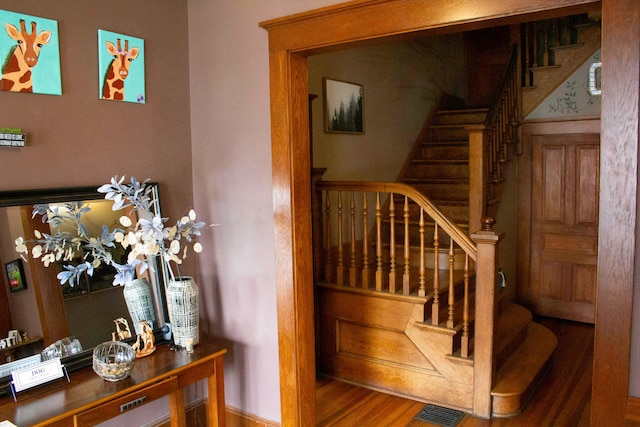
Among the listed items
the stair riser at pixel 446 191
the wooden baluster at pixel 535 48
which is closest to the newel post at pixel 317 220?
the stair riser at pixel 446 191

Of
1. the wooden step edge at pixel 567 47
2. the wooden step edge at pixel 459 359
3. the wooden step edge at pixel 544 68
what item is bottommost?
the wooden step edge at pixel 459 359

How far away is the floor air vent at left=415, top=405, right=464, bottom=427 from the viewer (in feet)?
10.6

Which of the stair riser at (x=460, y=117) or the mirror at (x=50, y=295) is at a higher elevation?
the stair riser at (x=460, y=117)

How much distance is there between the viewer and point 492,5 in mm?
2004

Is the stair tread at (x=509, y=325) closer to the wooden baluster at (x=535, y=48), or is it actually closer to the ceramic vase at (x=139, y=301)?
the ceramic vase at (x=139, y=301)

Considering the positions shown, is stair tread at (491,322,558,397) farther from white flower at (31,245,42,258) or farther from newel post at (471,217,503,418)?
white flower at (31,245,42,258)

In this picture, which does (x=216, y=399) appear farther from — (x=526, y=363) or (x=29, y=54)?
(x=526, y=363)

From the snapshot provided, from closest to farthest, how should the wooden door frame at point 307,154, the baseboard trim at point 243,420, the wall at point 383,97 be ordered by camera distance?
the wooden door frame at point 307,154 → the baseboard trim at point 243,420 → the wall at point 383,97

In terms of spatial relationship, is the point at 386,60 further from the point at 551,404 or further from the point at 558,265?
the point at 551,404

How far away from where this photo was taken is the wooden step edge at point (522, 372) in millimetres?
3291

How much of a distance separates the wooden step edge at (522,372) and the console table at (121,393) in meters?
1.76

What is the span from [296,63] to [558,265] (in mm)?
3948

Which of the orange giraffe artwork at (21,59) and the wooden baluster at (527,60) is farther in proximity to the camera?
the wooden baluster at (527,60)

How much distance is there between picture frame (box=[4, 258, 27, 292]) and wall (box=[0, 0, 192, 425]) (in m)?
0.33
